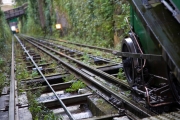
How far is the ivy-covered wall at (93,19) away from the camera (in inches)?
550

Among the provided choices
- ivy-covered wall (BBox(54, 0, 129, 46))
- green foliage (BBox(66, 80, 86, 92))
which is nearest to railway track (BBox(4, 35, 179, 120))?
green foliage (BBox(66, 80, 86, 92))

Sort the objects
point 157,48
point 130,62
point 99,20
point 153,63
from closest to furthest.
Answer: point 157,48
point 153,63
point 130,62
point 99,20

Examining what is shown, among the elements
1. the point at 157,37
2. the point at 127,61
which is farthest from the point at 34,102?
the point at 157,37

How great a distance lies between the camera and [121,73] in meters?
6.60

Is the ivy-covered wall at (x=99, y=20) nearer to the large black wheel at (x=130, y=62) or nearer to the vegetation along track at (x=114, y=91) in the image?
the vegetation along track at (x=114, y=91)

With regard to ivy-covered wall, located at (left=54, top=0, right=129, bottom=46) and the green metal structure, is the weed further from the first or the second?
ivy-covered wall, located at (left=54, top=0, right=129, bottom=46)

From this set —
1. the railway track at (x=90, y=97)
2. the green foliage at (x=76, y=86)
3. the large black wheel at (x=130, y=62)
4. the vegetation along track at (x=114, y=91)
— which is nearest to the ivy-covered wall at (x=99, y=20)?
the vegetation along track at (x=114, y=91)

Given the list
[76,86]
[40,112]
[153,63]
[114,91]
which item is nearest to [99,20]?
[76,86]

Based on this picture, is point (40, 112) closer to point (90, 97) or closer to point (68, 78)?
point (90, 97)

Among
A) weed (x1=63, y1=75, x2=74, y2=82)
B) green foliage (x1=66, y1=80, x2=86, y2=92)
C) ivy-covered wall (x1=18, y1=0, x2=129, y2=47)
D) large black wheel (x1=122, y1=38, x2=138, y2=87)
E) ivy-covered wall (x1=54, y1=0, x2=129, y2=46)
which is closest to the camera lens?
large black wheel (x1=122, y1=38, x2=138, y2=87)

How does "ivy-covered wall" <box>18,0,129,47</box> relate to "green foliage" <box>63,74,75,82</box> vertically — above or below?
above

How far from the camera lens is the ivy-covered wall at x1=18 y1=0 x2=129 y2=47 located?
14.0m

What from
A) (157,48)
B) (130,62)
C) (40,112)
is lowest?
(40,112)

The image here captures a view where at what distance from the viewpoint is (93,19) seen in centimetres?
1806
